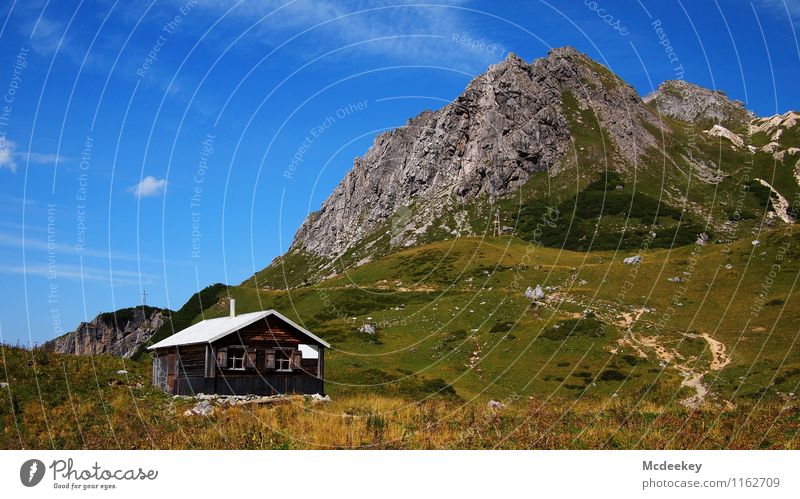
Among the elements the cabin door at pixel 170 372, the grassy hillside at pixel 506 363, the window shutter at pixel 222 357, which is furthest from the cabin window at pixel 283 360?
the cabin door at pixel 170 372

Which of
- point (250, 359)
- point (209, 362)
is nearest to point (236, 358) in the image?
point (250, 359)

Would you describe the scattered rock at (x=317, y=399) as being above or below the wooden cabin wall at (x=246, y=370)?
below

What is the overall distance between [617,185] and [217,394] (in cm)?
16822

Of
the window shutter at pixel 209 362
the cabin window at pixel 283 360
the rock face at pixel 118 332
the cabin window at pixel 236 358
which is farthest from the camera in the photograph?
the rock face at pixel 118 332

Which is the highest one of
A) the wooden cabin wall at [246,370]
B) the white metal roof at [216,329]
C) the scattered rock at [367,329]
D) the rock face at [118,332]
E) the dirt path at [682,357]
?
the rock face at [118,332]

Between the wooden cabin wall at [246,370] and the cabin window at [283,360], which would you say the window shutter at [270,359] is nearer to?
the wooden cabin wall at [246,370]

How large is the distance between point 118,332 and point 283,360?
4392 inches

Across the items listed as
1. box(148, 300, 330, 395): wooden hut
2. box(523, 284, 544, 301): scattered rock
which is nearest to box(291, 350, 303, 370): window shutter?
box(148, 300, 330, 395): wooden hut

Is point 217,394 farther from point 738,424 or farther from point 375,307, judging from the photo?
point 375,307

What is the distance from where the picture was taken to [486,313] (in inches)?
3115

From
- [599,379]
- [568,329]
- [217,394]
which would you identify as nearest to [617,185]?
[568,329]

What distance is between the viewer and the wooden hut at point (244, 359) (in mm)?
41469

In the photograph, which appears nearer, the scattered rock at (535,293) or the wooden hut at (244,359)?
the wooden hut at (244,359)

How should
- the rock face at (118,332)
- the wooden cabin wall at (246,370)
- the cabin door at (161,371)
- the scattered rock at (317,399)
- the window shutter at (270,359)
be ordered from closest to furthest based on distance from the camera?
the scattered rock at (317,399) < the wooden cabin wall at (246,370) < the window shutter at (270,359) < the cabin door at (161,371) < the rock face at (118,332)
